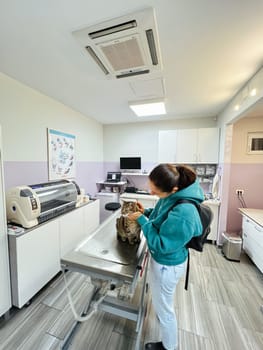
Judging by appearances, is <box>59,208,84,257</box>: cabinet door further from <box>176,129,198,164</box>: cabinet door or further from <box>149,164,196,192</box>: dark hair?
<box>176,129,198,164</box>: cabinet door

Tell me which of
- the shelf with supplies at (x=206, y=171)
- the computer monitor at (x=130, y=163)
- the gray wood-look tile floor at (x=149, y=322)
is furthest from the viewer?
the computer monitor at (x=130, y=163)

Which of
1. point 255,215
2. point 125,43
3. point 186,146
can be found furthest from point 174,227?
point 186,146

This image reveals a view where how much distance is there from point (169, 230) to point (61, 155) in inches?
101

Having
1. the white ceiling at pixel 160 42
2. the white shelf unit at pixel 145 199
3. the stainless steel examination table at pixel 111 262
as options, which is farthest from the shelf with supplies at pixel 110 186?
the stainless steel examination table at pixel 111 262

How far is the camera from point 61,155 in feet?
9.58

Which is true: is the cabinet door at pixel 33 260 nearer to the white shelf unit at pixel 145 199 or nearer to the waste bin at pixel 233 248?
the white shelf unit at pixel 145 199

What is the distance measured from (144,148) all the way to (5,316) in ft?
12.1

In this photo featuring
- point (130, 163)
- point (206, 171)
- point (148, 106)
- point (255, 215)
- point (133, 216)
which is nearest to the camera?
point (133, 216)

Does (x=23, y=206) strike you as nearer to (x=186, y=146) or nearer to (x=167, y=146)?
(x=167, y=146)

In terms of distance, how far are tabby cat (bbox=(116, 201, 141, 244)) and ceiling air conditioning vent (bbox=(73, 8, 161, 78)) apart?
135 cm

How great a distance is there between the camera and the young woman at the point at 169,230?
3.20 feet

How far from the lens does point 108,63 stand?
62.9 inches

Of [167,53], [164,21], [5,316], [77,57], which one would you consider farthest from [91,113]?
[5,316]

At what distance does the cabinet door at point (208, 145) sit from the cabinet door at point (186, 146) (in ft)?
0.26
